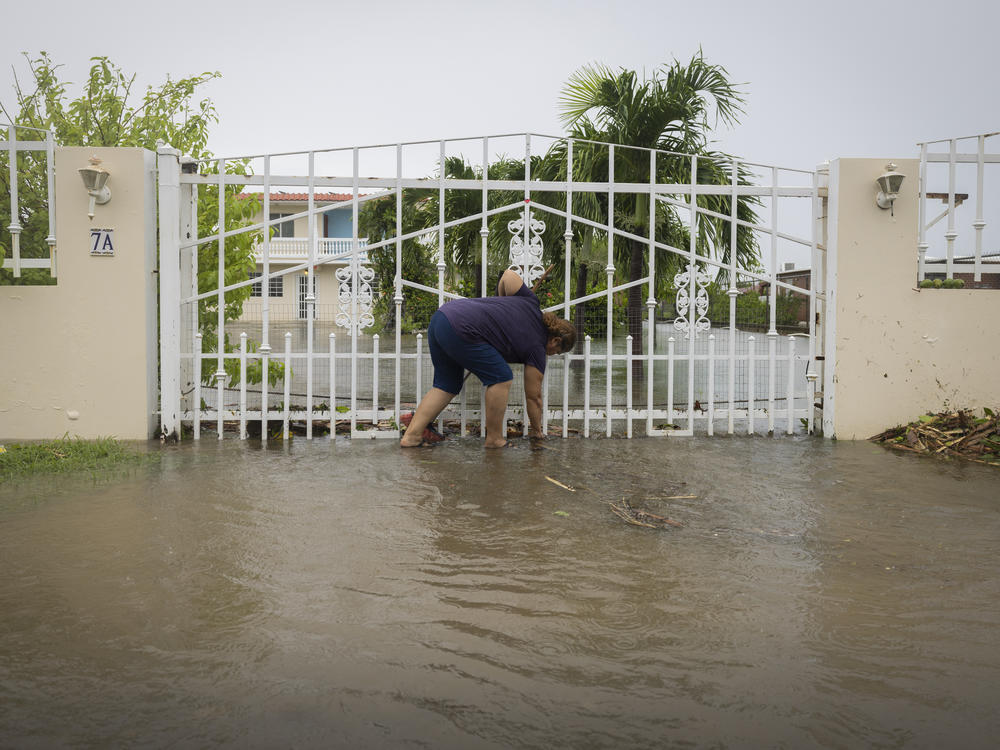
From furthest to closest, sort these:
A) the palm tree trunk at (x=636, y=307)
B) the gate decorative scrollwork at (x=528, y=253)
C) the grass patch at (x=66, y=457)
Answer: the palm tree trunk at (x=636, y=307), the gate decorative scrollwork at (x=528, y=253), the grass patch at (x=66, y=457)

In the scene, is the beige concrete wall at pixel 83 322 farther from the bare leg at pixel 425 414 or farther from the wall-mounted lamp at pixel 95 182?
the bare leg at pixel 425 414

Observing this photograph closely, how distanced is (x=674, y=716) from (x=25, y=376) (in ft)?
21.8

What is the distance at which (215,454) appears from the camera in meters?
6.67

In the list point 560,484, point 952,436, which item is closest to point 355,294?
point 560,484

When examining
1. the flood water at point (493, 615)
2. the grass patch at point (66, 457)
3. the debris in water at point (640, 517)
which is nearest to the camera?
the flood water at point (493, 615)

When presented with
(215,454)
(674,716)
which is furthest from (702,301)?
(674,716)

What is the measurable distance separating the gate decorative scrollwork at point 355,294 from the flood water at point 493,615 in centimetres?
210

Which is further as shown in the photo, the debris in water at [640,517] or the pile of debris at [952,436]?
the pile of debris at [952,436]

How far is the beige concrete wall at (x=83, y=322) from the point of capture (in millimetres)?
7086

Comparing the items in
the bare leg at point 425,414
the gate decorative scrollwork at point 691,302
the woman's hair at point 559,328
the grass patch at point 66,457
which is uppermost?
the gate decorative scrollwork at point 691,302

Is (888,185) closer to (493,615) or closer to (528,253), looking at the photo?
(528,253)

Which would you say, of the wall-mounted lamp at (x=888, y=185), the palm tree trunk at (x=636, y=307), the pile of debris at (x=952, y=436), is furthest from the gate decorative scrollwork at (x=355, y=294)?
the pile of debris at (x=952, y=436)

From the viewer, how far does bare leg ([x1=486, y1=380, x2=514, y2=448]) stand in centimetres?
696

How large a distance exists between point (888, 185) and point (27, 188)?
8.39 meters
